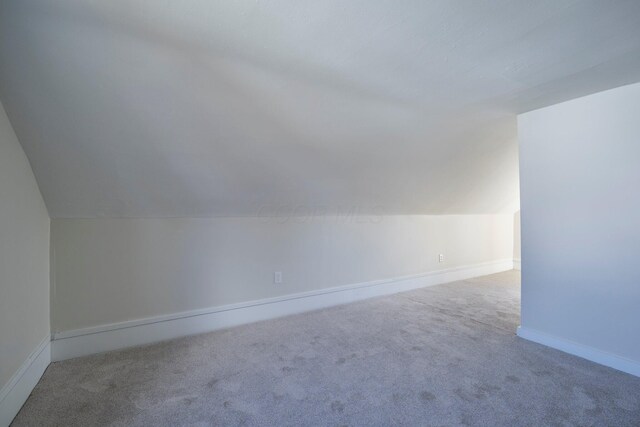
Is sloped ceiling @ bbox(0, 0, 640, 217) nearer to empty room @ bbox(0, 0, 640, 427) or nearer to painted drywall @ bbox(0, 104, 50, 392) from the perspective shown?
empty room @ bbox(0, 0, 640, 427)

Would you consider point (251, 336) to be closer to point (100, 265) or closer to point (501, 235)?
point (100, 265)

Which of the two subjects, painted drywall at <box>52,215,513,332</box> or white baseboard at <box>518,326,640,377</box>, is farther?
painted drywall at <box>52,215,513,332</box>

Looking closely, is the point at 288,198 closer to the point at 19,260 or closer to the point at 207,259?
the point at 207,259

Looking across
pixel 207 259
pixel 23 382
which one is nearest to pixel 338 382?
pixel 207 259

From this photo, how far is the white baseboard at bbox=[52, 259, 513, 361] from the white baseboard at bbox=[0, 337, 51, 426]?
6.4 inches

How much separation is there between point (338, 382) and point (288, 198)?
1595 millimetres

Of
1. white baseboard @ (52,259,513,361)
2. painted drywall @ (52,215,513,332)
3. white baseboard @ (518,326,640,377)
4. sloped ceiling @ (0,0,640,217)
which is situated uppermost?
sloped ceiling @ (0,0,640,217)

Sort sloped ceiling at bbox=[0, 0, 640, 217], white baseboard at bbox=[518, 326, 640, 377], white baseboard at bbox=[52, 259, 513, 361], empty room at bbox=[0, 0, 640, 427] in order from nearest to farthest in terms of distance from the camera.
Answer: sloped ceiling at bbox=[0, 0, 640, 217] → empty room at bbox=[0, 0, 640, 427] → white baseboard at bbox=[518, 326, 640, 377] → white baseboard at bbox=[52, 259, 513, 361]

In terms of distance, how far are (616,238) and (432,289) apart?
2246 mm

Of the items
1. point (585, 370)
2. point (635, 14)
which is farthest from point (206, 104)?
point (585, 370)

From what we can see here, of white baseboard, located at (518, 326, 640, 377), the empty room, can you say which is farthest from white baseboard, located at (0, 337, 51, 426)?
white baseboard, located at (518, 326, 640, 377)

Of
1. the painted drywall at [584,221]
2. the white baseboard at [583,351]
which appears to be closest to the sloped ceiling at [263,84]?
the painted drywall at [584,221]

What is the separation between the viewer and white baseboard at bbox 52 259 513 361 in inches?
83.4

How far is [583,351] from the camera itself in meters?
2.10
